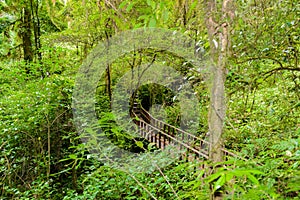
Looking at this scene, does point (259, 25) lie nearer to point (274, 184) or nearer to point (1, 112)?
point (274, 184)

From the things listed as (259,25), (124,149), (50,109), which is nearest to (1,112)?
(50,109)

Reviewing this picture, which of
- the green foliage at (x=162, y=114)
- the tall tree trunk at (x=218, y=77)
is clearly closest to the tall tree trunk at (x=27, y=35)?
the green foliage at (x=162, y=114)

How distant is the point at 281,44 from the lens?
1.88 m

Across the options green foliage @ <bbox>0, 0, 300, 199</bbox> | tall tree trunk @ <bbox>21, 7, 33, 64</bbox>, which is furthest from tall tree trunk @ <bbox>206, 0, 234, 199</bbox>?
tall tree trunk @ <bbox>21, 7, 33, 64</bbox>

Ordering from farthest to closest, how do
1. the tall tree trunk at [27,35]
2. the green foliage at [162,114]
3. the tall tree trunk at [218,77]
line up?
1. the tall tree trunk at [27,35]
2. the green foliage at [162,114]
3. the tall tree trunk at [218,77]

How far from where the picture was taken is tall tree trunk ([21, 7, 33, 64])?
5.83 meters

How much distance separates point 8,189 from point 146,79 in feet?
9.47

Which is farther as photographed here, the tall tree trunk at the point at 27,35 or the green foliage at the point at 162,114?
the tall tree trunk at the point at 27,35

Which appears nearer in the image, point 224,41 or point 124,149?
point 224,41

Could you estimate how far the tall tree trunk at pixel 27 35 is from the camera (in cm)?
583

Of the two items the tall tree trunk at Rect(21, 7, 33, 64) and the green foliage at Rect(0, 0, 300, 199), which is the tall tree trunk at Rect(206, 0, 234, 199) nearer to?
the green foliage at Rect(0, 0, 300, 199)

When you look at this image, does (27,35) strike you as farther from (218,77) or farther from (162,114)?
(218,77)

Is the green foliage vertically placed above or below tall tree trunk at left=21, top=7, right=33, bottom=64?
below

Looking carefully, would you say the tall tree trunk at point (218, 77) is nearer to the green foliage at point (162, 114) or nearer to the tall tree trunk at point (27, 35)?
the green foliage at point (162, 114)
